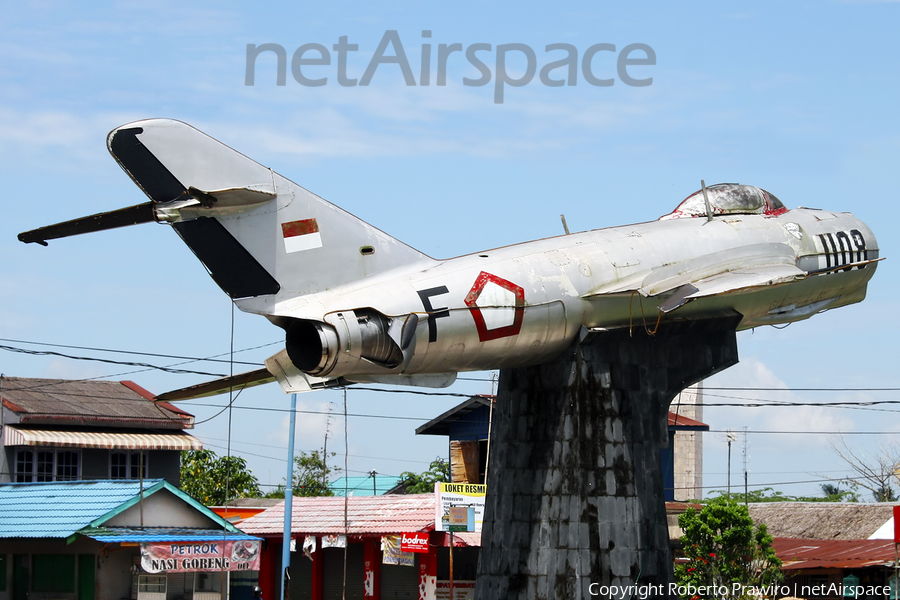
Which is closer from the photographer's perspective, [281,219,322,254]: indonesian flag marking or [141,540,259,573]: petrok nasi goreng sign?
[281,219,322,254]: indonesian flag marking

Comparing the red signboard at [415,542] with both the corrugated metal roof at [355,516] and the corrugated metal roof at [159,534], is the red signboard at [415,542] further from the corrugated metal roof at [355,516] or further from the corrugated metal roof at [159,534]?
the corrugated metal roof at [159,534]

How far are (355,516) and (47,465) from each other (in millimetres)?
11715

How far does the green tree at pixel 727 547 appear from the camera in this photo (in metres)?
27.8

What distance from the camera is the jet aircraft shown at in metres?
15.9

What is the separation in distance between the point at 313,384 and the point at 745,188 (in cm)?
951

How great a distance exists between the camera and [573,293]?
58.4 feet

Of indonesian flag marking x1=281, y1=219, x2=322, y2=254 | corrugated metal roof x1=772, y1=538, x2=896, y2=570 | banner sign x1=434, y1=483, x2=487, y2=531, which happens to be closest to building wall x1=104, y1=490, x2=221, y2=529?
banner sign x1=434, y1=483, x2=487, y2=531

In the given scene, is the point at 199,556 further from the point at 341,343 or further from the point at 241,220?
the point at 341,343

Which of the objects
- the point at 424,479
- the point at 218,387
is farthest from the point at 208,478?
the point at 218,387

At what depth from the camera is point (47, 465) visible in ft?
132

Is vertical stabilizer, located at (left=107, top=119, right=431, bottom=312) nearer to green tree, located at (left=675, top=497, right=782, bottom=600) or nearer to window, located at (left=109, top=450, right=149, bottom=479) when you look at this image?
green tree, located at (left=675, top=497, right=782, bottom=600)

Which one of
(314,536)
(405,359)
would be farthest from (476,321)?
(314,536)

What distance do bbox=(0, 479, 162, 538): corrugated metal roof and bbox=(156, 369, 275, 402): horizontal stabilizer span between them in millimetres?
12887

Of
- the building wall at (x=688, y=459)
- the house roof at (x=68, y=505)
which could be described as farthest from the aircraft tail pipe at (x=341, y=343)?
the building wall at (x=688, y=459)
